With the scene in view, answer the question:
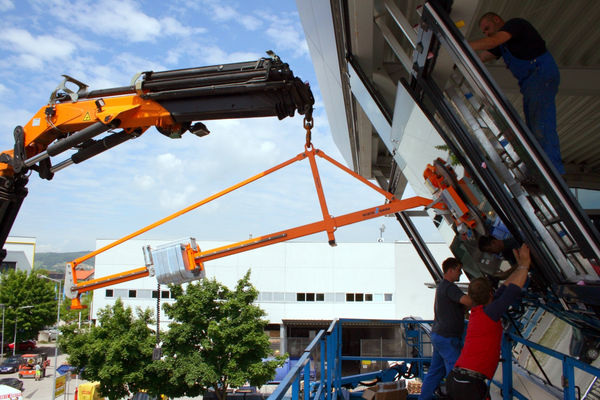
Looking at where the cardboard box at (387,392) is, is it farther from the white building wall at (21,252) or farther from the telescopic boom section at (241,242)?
the white building wall at (21,252)

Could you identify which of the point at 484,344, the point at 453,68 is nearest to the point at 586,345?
the point at 484,344

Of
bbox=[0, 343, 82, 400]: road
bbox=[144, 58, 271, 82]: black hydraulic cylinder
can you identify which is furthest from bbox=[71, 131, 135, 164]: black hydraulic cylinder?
bbox=[0, 343, 82, 400]: road

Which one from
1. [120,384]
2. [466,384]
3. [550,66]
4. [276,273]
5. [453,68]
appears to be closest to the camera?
[453,68]

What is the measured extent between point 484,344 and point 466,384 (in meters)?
0.36

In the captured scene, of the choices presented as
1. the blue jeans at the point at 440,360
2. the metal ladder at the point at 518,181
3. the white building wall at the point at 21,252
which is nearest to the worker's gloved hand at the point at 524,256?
the metal ladder at the point at 518,181

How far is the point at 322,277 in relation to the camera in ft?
105

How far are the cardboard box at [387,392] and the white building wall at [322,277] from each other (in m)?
25.6

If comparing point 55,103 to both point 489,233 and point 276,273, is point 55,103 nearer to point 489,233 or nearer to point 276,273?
point 489,233

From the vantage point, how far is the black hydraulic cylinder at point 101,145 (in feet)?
20.3

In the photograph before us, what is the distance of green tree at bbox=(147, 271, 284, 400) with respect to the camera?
18844 millimetres

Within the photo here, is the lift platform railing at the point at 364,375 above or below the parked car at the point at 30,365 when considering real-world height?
above

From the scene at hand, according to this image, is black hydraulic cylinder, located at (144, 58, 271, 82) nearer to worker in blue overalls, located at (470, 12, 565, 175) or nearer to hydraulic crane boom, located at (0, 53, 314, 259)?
hydraulic crane boom, located at (0, 53, 314, 259)

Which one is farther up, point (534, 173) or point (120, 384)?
point (534, 173)

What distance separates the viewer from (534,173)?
2725mm
